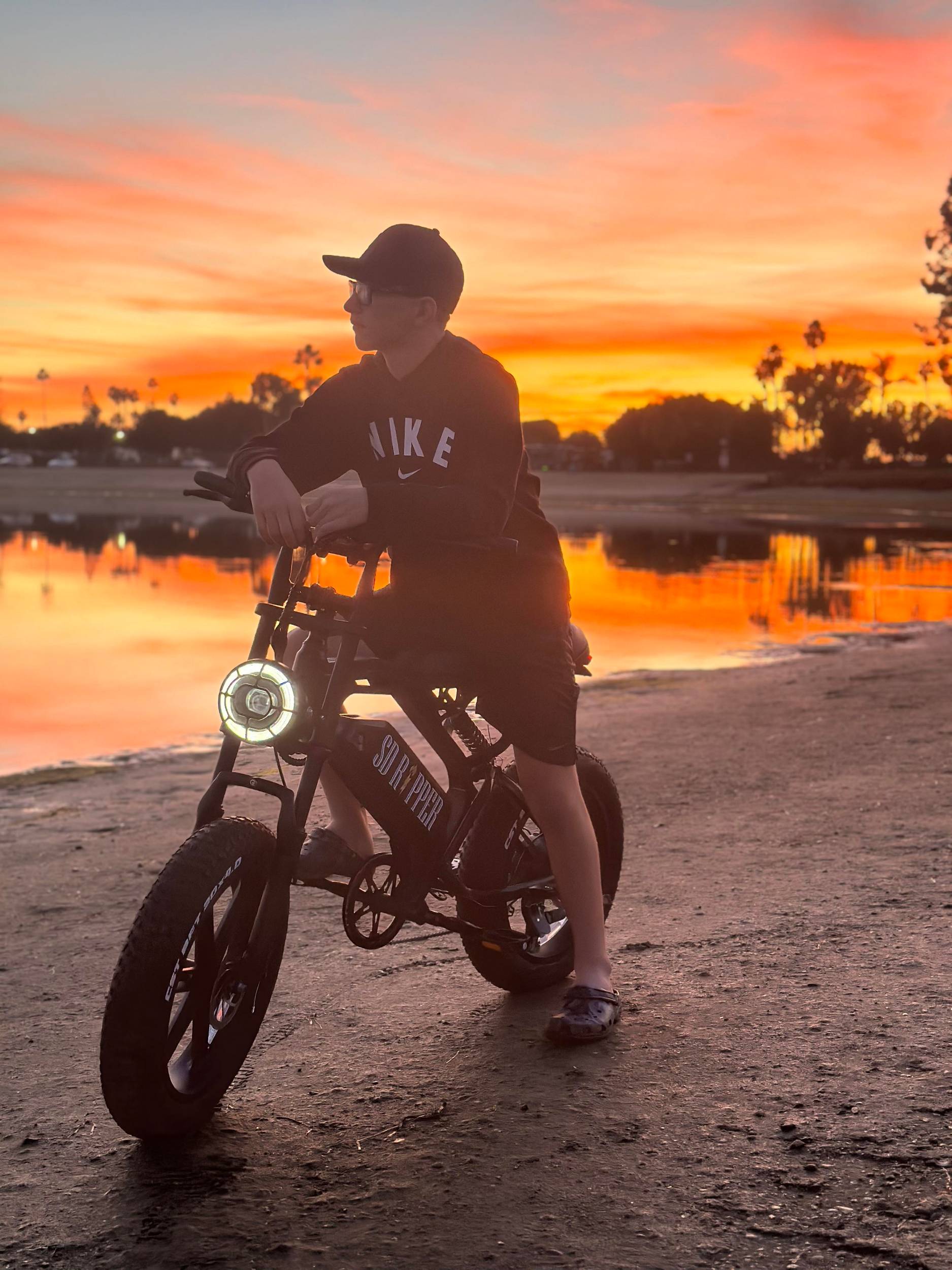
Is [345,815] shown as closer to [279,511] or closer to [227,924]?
[227,924]

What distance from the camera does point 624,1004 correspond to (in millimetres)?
3682

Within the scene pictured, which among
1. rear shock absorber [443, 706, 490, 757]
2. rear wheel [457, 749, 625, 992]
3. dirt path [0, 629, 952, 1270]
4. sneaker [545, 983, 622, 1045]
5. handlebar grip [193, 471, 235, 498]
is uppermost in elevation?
handlebar grip [193, 471, 235, 498]

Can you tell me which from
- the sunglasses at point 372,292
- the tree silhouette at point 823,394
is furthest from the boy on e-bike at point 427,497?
the tree silhouette at point 823,394

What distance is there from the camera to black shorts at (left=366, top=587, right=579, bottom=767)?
10.2ft

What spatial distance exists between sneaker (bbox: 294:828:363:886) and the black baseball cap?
1.23 meters

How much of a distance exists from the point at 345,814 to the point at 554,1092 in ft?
2.62

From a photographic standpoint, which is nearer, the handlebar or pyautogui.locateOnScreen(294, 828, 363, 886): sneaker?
the handlebar

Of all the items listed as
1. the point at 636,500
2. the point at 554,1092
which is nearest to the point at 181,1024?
the point at 554,1092

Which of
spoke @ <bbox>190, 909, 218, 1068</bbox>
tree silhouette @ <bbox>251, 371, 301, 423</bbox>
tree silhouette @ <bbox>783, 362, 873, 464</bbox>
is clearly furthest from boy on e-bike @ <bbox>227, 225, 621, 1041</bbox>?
tree silhouette @ <bbox>251, 371, 301, 423</bbox>

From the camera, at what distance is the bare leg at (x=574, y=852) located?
3.35 metres

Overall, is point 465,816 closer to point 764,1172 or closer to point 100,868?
point 764,1172

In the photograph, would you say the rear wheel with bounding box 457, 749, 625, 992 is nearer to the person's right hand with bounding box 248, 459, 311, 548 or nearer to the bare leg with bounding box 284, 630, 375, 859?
the bare leg with bounding box 284, 630, 375, 859

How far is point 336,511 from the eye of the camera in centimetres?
273

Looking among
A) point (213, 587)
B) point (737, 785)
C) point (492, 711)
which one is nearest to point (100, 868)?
point (492, 711)
